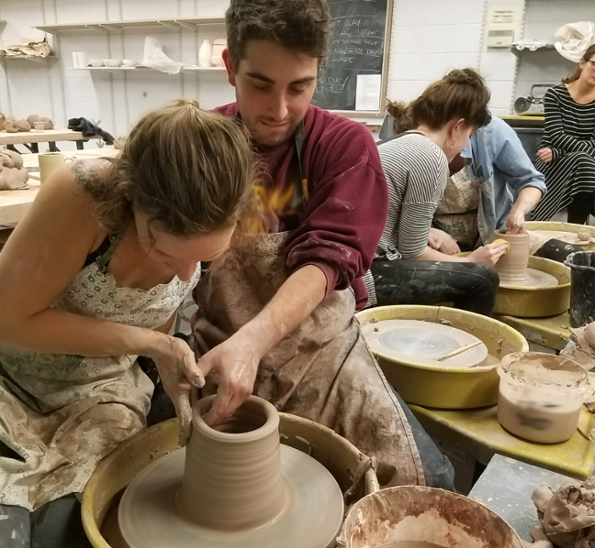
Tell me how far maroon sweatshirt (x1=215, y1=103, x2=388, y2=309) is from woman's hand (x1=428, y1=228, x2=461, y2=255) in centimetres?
138

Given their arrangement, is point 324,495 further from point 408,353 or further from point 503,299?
point 503,299

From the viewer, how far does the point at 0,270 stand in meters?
1.19

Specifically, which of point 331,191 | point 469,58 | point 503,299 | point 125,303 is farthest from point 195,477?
point 469,58

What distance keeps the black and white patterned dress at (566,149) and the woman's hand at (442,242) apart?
2.20m

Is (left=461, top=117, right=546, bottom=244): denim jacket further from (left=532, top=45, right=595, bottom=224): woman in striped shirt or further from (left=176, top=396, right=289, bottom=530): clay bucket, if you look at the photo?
(left=176, top=396, right=289, bottom=530): clay bucket

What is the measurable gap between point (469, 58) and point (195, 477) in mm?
5051

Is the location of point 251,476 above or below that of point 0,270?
below

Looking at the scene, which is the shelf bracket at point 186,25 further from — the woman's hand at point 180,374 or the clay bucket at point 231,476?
the clay bucket at point 231,476

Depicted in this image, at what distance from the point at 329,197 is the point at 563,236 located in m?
2.39

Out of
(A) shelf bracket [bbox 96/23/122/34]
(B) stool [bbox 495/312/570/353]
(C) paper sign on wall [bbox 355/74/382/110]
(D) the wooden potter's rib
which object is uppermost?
(A) shelf bracket [bbox 96/23/122/34]

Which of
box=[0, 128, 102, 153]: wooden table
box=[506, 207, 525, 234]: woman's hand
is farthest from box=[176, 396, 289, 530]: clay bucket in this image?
box=[0, 128, 102, 153]: wooden table

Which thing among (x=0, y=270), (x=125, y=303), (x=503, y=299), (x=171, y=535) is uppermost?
(x=0, y=270)

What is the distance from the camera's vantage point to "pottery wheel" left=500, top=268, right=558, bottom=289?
2.70m

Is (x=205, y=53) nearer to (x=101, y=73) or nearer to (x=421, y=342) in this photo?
(x=101, y=73)
